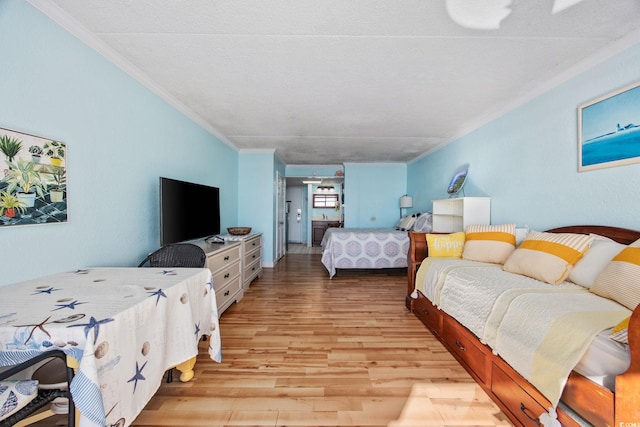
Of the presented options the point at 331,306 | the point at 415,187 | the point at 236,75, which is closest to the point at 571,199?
the point at 331,306

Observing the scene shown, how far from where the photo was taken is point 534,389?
1.23 m

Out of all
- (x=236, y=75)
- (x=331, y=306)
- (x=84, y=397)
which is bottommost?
(x=331, y=306)

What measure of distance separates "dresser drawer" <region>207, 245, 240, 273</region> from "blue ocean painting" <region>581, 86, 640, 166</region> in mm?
3367

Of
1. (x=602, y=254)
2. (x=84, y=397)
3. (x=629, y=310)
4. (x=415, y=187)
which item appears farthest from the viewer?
(x=415, y=187)

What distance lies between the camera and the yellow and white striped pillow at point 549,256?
5.56 ft

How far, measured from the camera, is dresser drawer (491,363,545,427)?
4.04 ft

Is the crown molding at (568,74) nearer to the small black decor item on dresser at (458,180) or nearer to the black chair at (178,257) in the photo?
the small black decor item on dresser at (458,180)

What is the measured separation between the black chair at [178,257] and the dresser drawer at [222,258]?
1.17ft

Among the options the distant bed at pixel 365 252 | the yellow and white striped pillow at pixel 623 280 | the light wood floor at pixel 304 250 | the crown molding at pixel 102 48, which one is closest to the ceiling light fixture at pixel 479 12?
the yellow and white striped pillow at pixel 623 280

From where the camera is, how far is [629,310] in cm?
123

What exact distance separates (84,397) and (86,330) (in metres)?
0.22

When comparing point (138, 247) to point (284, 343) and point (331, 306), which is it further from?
point (331, 306)

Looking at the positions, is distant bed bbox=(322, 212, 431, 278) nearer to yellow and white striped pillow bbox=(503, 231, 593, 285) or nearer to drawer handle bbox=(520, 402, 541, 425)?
yellow and white striped pillow bbox=(503, 231, 593, 285)

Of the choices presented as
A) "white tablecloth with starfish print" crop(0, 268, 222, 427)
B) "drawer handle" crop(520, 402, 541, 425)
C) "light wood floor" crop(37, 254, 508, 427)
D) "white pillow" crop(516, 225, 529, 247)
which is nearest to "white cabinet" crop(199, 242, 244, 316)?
"light wood floor" crop(37, 254, 508, 427)
